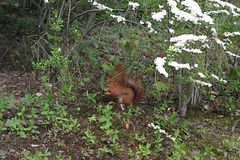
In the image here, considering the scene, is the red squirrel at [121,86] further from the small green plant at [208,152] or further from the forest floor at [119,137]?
the small green plant at [208,152]

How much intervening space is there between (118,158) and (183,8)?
Answer: 175 centimetres

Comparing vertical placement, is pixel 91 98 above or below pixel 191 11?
below

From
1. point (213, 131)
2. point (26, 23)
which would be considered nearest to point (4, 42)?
point (26, 23)

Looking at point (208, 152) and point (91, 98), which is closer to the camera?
point (208, 152)

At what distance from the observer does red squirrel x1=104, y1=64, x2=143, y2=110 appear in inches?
198

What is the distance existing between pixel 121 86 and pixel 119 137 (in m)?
0.69

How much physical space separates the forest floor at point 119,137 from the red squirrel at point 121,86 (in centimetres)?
13

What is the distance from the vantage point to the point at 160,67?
13.7 feet

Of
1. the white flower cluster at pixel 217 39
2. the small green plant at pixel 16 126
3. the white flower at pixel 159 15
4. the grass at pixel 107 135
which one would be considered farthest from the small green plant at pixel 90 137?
the white flower cluster at pixel 217 39

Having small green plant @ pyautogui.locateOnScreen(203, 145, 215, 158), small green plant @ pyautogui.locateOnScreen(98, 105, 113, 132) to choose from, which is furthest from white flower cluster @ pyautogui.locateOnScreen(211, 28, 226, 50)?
small green plant @ pyautogui.locateOnScreen(98, 105, 113, 132)

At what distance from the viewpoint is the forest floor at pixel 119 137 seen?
167 inches

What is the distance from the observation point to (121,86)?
5.04 meters

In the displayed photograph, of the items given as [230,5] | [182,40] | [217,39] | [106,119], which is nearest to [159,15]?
[182,40]

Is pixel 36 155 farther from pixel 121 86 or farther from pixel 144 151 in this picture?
pixel 121 86
